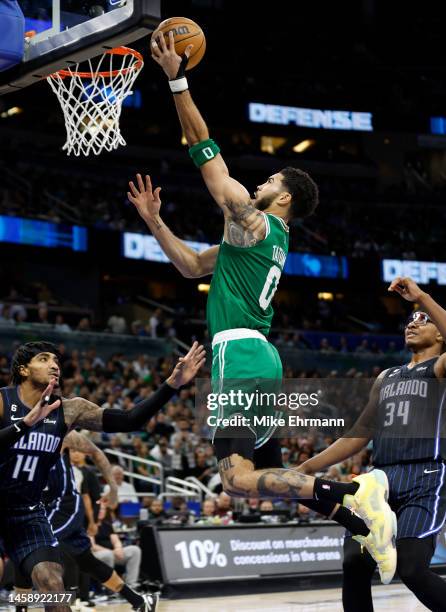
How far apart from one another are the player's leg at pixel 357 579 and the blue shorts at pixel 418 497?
0.26 metres

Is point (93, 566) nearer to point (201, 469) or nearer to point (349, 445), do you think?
point (349, 445)

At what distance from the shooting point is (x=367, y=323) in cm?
3809

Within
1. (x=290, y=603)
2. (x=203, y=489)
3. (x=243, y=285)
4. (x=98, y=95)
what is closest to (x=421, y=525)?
(x=243, y=285)

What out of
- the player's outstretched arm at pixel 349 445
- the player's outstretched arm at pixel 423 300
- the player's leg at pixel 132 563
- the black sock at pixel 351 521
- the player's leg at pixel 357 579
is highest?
the player's outstretched arm at pixel 423 300

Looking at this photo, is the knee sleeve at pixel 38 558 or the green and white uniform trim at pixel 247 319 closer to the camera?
the green and white uniform trim at pixel 247 319

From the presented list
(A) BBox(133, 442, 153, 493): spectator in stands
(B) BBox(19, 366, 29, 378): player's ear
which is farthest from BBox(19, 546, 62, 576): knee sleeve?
(A) BBox(133, 442, 153, 493): spectator in stands

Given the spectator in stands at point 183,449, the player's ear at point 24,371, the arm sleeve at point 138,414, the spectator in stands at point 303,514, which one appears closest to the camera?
the arm sleeve at point 138,414

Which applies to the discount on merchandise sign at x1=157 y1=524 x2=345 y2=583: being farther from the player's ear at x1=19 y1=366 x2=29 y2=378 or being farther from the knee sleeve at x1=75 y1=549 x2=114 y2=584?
the player's ear at x1=19 y1=366 x2=29 y2=378

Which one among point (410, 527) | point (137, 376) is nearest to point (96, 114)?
point (410, 527)

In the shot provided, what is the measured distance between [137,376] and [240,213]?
16599 millimetres

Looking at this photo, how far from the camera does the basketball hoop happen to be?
8.17 meters

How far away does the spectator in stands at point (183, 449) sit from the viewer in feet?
57.7

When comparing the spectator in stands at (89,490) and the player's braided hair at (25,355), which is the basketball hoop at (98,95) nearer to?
the player's braided hair at (25,355)

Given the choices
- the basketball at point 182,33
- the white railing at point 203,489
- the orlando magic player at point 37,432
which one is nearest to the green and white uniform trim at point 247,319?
the orlando magic player at point 37,432
